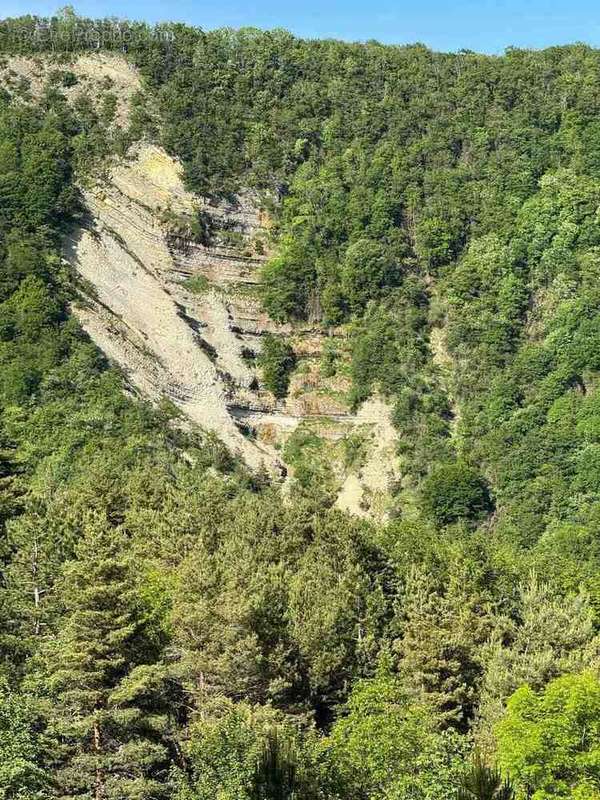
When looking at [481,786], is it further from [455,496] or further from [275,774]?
[455,496]

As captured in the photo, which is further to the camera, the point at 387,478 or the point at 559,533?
the point at 387,478

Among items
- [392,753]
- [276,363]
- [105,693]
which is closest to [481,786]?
[392,753]

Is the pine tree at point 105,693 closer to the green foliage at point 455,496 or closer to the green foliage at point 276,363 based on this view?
the green foliage at point 455,496

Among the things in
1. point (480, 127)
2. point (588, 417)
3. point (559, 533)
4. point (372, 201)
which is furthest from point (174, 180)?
point (559, 533)

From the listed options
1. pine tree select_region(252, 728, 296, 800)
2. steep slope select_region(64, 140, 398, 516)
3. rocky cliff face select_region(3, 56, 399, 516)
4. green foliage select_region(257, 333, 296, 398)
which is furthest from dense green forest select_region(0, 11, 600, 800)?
steep slope select_region(64, 140, 398, 516)

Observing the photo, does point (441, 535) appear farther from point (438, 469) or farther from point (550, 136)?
point (550, 136)

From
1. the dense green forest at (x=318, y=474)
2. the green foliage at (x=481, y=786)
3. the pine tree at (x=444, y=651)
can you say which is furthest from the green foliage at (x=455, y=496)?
the green foliage at (x=481, y=786)
